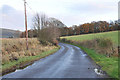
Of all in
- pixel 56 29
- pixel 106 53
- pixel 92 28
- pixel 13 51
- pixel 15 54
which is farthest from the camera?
pixel 92 28

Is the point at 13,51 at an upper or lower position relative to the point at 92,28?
lower

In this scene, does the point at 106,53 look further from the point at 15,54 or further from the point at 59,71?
the point at 15,54

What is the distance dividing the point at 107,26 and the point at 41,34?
166 feet

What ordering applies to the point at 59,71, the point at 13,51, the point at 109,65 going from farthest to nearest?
1. the point at 13,51
2. the point at 109,65
3. the point at 59,71

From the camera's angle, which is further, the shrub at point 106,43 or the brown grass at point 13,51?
the shrub at point 106,43

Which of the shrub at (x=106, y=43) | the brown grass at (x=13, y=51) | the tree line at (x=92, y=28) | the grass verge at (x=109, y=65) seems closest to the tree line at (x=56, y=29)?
the tree line at (x=92, y=28)

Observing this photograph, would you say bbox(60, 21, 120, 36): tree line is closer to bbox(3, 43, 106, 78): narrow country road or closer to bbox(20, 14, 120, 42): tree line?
bbox(20, 14, 120, 42): tree line

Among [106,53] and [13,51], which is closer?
[106,53]

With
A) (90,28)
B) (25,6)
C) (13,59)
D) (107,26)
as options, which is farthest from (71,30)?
(13,59)

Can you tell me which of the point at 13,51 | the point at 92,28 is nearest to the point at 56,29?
the point at 13,51

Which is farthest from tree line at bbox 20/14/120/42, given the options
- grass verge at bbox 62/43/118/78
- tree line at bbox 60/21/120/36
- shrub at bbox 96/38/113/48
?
grass verge at bbox 62/43/118/78

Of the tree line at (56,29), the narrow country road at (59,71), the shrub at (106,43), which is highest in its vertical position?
the tree line at (56,29)

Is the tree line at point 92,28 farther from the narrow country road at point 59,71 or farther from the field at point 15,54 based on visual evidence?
the narrow country road at point 59,71

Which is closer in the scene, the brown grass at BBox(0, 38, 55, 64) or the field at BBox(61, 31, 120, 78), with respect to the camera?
the field at BBox(61, 31, 120, 78)
